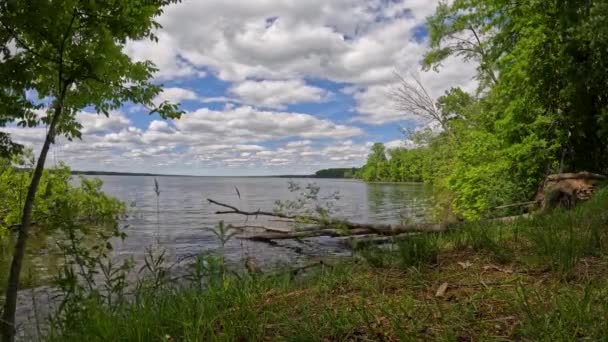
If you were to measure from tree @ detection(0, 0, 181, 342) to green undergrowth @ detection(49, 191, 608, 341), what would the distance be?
55.9 inches

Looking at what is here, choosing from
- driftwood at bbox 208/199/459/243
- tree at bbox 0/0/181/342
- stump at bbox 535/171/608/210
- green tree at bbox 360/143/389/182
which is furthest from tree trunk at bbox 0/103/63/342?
green tree at bbox 360/143/389/182

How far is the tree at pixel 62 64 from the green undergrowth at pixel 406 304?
142 cm

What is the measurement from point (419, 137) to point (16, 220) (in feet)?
67.3

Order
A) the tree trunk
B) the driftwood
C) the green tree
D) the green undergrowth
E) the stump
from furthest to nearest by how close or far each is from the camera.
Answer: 1. the green tree
2. the stump
3. the driftwood
4. the tree trunk
5. the green undergrowth

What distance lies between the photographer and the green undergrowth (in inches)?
95.7

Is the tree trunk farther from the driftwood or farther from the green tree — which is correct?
the green tree

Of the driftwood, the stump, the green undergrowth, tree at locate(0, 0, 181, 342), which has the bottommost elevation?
the driftwood

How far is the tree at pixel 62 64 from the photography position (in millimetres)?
3762

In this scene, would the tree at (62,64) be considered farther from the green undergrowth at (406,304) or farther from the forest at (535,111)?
the forest at (535,111)

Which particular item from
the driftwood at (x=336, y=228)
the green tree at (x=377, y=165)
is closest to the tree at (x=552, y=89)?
the driftwood at (x=336, y=228)


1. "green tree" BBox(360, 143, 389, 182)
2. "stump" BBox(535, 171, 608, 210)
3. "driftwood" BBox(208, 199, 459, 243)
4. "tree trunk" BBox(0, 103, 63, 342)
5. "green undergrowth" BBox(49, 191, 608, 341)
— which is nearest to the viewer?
"green undergrowth" BBox(49, 191, 608, 341)

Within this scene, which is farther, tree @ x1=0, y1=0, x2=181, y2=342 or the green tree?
the green tree

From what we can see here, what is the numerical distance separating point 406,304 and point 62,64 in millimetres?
3878

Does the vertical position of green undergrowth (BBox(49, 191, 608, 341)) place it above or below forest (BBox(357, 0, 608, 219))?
below
